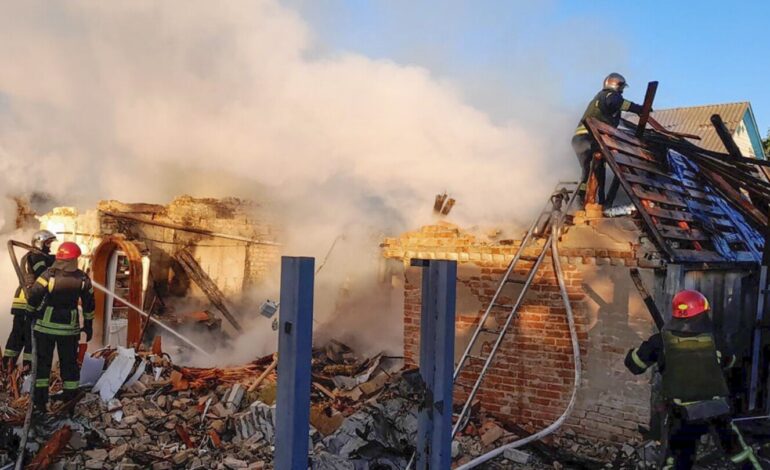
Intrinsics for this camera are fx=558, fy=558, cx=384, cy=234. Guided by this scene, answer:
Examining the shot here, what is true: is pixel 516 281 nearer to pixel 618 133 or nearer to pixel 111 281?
pixel 618 133

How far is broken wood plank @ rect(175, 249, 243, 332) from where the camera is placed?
1123 cm

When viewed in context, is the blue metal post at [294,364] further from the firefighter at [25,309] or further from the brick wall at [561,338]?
the firefighter at [25,309]

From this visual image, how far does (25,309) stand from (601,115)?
750cm

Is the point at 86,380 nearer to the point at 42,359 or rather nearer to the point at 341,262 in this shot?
the point at 42,359

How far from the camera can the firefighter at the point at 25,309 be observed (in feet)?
21.5

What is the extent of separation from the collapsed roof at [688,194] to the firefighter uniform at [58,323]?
19.7ft

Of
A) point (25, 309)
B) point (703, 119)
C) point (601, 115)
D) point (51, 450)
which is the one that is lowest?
point (51, 450)

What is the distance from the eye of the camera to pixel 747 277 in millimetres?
7371

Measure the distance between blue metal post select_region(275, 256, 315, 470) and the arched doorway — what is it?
24.2 ft

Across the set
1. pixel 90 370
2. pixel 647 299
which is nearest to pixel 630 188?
pixel 647 299

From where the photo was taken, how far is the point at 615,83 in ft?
24.3

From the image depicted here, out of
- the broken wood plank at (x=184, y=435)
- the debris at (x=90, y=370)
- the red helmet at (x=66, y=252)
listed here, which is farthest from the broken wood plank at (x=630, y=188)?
the debris at (x=90, y=370)

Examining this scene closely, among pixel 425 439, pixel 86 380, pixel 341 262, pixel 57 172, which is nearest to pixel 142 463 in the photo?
pixel 86 380

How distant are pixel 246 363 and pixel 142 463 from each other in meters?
Result: 2.68
